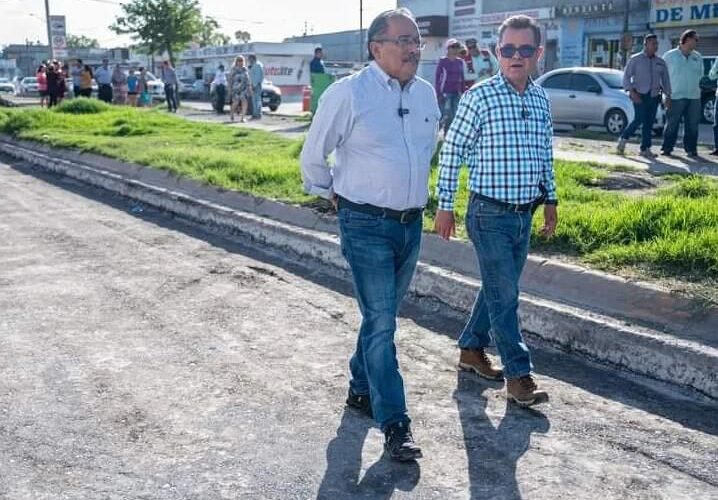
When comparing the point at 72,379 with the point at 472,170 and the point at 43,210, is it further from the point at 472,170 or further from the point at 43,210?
the point at 43,210

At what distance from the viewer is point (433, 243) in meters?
7.06

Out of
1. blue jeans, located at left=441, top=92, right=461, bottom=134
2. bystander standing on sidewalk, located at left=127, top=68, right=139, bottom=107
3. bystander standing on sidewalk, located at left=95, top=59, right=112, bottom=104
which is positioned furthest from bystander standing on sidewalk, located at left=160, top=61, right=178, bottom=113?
blue jeans, located at left=441, top=92, right=461, bottom=134

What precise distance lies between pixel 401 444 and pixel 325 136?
1358 millimetres

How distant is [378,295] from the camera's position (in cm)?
389

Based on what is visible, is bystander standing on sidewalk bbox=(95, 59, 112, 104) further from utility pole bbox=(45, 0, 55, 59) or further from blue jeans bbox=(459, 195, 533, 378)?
blue jeans bbox=(459, 195, 533, 378)

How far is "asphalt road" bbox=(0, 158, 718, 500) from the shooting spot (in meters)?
3.54

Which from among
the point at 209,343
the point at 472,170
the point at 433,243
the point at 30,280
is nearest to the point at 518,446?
the point at 472,170

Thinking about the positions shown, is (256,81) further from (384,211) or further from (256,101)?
(384,211)

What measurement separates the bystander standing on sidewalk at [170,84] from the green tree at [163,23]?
32664mm

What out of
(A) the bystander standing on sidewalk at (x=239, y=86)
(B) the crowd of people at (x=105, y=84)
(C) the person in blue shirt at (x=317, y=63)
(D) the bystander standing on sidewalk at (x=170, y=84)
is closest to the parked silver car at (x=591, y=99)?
(C) the person in blue shirt at (x=317, y=63)

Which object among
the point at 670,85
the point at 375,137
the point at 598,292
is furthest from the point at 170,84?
the point at 375,137

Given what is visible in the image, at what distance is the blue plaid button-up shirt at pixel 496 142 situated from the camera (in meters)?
4.25

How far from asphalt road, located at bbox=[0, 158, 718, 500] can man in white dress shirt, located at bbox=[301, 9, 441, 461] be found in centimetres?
38

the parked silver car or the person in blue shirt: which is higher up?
the person in blue shirt
